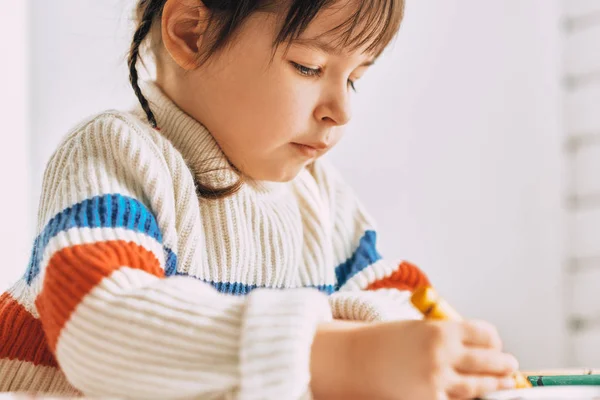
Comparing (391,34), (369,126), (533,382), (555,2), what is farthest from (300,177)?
(555,2)

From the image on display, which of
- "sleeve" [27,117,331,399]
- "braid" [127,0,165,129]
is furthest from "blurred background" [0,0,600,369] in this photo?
"sleeve" [27,117,331,399]

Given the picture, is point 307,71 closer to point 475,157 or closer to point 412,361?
point 412,361

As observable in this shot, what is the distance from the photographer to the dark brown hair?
66 cm

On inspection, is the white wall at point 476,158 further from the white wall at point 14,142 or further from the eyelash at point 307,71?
the eyelash at point 307,71

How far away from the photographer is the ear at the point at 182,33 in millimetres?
722

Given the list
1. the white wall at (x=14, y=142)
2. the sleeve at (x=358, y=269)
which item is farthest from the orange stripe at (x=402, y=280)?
the white wall at (x=14, y=142)

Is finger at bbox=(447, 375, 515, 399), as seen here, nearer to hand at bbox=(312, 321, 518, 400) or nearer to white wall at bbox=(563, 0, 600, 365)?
hand at bbox=(312, 321, 518, 400)

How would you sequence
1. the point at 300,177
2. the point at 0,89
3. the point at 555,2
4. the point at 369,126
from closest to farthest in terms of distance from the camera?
the point at 300,177 → the point at 0,89 → the point at 369,126 → the point at 555,2

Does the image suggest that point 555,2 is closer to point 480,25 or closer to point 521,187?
point 480,25

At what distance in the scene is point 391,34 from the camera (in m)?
0.72

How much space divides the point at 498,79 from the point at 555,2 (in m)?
0.26

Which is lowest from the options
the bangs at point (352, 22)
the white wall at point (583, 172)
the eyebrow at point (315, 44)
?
the white wall at point (583, 172)

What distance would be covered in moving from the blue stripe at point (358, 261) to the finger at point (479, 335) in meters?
0.38

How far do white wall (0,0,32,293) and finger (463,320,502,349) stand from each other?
101cm
